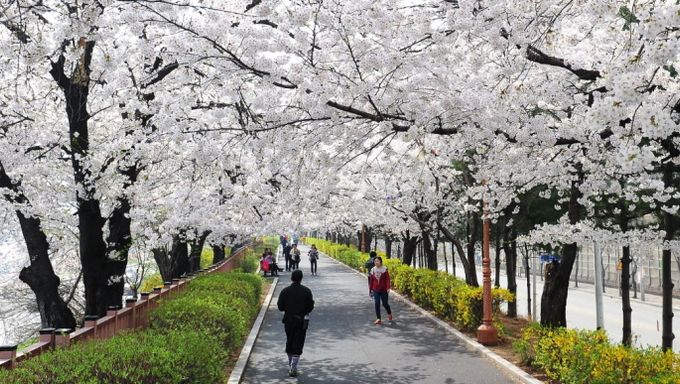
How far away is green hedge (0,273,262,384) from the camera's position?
5.34m

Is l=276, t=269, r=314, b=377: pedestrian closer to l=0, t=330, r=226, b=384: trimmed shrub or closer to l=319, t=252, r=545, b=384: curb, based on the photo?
l=0, t=330, r=226, b=384: trimmed shrub

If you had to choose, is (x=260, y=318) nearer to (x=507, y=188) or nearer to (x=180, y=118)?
(x=507, y=188)

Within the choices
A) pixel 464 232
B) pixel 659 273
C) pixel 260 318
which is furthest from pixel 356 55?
pixel 659 273

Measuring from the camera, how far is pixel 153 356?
6.14m

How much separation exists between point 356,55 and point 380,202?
14834 millimetres

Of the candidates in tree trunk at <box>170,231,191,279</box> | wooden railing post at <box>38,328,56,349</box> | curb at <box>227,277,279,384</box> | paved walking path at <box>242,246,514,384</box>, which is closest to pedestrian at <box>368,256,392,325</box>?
paved walking path at <box>242,246,514,384</box>

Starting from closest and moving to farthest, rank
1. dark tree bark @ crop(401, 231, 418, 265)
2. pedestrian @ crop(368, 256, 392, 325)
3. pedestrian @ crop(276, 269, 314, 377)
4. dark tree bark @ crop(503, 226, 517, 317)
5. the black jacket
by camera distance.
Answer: pedestrian @ crop(276, 269, 314, 377), the black jacket, pedestrian @ crop(368, 256, 392, 325), dark tree bark @ crop(503, 226, 517, 317), dark tree bark @ crop(401, 231, 418, 265)

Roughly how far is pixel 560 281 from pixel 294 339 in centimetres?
534

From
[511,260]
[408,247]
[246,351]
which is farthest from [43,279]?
[408,247]

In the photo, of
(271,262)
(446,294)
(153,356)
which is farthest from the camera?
(271,262)

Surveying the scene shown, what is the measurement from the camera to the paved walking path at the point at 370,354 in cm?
988

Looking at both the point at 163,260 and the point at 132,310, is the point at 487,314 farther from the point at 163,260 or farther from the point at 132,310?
the point at 163,260

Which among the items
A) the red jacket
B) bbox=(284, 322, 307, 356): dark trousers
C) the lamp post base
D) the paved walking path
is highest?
the red jacket

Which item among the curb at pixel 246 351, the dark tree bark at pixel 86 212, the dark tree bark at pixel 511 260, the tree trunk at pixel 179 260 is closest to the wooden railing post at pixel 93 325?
the curb at pixel 246 351
